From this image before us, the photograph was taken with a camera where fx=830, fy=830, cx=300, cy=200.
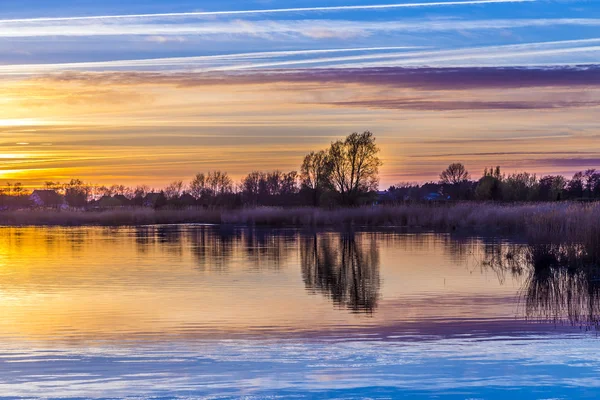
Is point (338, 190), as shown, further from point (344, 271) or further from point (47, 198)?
point (47, 198)

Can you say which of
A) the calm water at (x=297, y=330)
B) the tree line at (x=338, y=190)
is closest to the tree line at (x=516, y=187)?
the tree line at (x=338, y=190)

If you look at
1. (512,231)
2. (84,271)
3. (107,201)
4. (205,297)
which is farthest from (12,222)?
(107,201)

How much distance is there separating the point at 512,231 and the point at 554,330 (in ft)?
83.8

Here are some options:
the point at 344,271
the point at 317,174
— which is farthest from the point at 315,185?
the point at 344,271

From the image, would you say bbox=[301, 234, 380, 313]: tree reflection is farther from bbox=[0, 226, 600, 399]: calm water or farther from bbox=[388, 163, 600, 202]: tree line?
bbox=[388, 163, 600, 202]: tree line

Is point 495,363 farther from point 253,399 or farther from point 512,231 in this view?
point 512,231

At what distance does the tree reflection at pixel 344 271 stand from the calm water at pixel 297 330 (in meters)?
0.07

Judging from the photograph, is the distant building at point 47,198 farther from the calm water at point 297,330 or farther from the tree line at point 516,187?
the calm water at point 297,330

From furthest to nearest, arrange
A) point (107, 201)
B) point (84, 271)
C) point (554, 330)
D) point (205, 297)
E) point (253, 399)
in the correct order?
point (107, 201)
point (84, 271)
point (205, 297)
point (554, 330)
point (253, 399)

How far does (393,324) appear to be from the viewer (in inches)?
465

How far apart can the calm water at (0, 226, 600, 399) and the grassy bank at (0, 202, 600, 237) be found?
597cm

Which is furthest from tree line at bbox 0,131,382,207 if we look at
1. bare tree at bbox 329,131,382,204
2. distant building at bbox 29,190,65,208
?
distant building at bbox 29,190,65,208

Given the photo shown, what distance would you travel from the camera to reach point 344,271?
2039 cm

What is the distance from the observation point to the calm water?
26.2 feet
